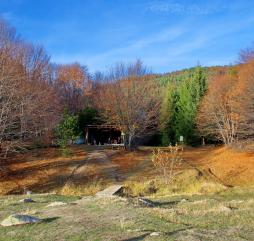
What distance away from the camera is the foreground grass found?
739 cm

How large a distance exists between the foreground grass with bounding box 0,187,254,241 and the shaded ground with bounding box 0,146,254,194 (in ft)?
61.9

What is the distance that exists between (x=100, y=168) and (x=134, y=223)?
26314 millimetres

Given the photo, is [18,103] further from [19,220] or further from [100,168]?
[19,220]

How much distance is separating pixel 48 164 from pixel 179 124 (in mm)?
22287

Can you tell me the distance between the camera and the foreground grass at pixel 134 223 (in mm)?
7387

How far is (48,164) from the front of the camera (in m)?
35.8

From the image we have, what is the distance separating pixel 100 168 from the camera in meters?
34.5

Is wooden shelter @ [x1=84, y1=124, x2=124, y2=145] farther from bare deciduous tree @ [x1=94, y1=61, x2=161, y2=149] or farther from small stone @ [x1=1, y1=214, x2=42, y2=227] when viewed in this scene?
small stone @ [x1=1, y1=214, x2=42, y2=227]

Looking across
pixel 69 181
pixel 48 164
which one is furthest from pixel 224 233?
pixel 48 164

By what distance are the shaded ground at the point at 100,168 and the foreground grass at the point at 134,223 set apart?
1887cm

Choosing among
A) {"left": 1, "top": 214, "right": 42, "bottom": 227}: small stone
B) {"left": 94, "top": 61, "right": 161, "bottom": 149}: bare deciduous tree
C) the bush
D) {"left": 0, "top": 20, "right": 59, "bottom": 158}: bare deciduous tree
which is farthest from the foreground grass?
{"left": 94, "top": 61, "right": 161, "bottom": 149}: bare deciduous tree

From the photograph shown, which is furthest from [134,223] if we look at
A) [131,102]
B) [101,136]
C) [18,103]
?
[101,136]

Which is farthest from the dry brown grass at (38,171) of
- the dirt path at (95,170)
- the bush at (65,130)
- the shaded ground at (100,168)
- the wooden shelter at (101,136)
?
the wooden shelter at (101,136)

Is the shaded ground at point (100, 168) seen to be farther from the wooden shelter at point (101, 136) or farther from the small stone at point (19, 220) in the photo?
the small stone at point (19, 220)
